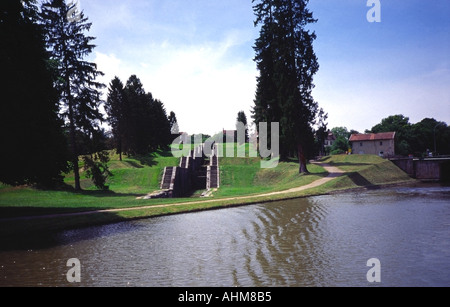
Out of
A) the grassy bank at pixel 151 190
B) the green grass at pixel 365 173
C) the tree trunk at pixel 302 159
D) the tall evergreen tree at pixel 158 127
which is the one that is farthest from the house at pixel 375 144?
the tall evergreen tree at pixel 158 127

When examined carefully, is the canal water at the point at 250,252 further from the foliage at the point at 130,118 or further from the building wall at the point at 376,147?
the building wall at the point at 376,147

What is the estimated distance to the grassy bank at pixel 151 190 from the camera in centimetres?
1798

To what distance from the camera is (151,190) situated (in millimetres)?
33312

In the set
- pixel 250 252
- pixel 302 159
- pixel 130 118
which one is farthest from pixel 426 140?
pixel 250 252

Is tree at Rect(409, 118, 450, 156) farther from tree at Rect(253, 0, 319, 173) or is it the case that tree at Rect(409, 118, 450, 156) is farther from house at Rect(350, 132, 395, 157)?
tree at Rect(253, 0, 319, 173)

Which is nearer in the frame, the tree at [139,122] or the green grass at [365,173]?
the green grass at [365,173]

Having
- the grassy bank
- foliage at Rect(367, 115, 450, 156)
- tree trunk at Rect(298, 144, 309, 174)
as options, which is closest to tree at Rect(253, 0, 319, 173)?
tree trunk at Rect(298, 144, 309, 174)

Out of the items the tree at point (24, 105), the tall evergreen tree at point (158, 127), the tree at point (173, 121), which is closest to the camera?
the tree at point (24, 105)

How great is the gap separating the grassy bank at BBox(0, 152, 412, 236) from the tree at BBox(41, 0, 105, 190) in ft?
18.3

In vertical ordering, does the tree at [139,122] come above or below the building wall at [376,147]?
above

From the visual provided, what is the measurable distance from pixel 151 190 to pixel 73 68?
587 inches

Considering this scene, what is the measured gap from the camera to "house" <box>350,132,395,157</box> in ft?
257

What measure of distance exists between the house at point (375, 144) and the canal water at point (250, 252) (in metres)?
68.4

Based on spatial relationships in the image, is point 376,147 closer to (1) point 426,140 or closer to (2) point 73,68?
(1) point 426,140
